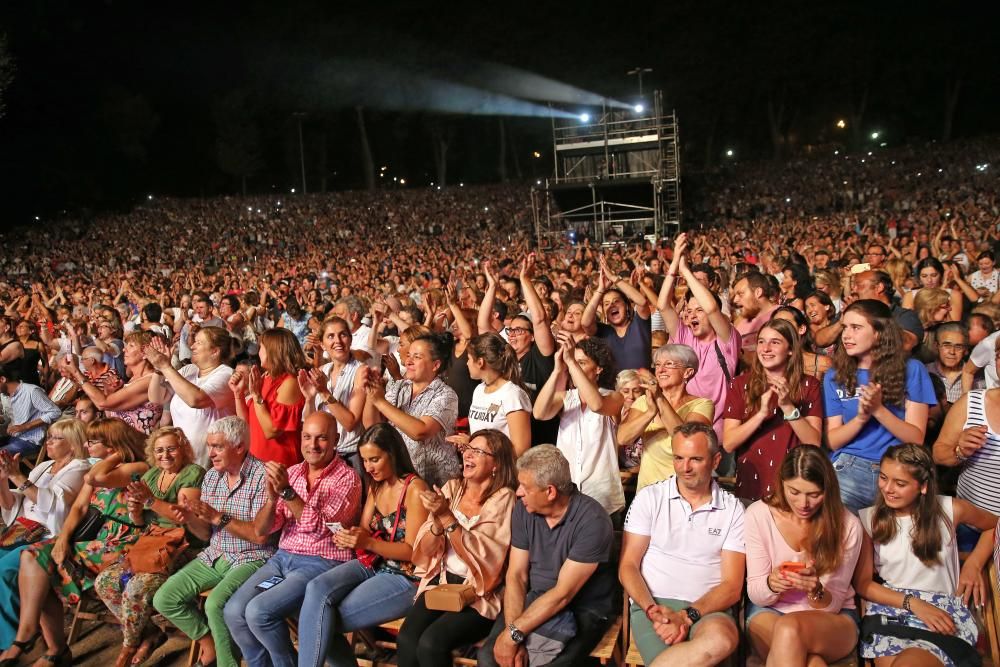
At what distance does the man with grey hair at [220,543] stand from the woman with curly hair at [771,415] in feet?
7.75

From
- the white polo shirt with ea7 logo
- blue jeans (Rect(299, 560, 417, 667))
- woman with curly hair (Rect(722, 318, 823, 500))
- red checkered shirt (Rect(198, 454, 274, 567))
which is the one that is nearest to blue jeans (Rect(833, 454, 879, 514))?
woman with curly hair (Rect(722, 318, 823, 500))

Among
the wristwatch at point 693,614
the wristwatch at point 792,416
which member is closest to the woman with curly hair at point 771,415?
the wristwatch at point 792,416

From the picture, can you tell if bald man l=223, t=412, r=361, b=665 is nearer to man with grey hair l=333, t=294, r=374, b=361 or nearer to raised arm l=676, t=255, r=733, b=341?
man with grey hair l=333, t=294, r=374, b=361

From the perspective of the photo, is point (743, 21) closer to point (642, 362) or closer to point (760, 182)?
point (760, 182)

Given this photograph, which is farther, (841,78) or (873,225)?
(841,78)

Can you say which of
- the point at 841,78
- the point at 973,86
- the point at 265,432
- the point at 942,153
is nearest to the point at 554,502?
the point at 265,432

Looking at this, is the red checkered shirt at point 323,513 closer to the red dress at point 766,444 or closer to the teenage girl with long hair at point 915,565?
the red dress at point 766,444

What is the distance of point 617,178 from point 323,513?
20.0m

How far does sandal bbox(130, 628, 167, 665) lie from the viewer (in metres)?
4.21

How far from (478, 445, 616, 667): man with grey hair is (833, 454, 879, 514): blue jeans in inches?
45.0

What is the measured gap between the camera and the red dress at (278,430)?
4598mm

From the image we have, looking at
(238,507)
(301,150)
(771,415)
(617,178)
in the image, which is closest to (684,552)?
(771,415)

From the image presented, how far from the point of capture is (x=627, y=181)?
22.2m

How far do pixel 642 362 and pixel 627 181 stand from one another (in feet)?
57.5
